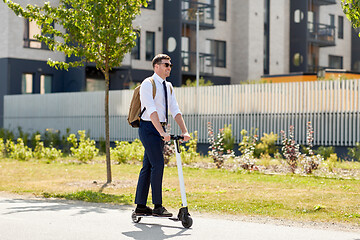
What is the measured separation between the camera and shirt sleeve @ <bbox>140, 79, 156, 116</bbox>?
7801mm

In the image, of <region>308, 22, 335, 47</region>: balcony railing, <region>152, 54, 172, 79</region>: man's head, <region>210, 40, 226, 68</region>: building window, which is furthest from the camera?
<region>308, 22, 335, 47</region>: balcony railing

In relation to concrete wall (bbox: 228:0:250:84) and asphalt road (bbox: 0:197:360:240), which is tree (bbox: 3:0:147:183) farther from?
concrete wall (bbox: 228:0:250:84)

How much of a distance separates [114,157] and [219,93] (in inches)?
258

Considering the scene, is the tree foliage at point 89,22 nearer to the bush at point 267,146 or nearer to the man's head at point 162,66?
the man's head at point 162,66

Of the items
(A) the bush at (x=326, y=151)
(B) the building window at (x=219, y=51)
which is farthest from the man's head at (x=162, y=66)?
(B) the building window at (x=219, y=51)

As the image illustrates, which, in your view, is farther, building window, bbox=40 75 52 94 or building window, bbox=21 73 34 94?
building window, bbox=40 75 52 94

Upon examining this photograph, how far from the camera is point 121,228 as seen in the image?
8008 millimetres

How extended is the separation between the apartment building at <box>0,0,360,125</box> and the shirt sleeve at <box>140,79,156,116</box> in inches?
940

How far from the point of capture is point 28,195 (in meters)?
12.0

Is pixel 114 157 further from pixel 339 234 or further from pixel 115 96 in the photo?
pixel 339 234

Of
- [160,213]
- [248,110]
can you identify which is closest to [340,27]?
[248,110]

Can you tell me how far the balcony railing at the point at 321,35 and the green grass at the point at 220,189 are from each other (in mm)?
27461

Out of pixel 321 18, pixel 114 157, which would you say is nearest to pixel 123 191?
pixel 114 157

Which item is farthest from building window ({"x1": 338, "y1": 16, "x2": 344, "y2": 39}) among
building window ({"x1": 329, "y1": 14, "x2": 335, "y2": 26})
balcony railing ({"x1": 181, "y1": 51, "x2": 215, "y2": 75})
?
balcony railing ({"x1": 181, "y1": 51, "x2": 215, "y2": 75})
